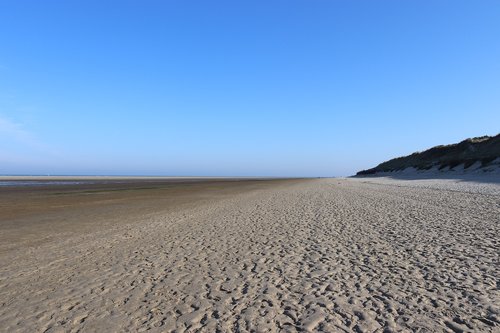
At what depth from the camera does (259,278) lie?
7148 millimetres

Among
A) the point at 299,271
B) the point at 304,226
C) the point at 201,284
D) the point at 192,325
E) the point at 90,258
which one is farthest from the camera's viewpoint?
the point at 304,226

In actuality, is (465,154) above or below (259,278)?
above

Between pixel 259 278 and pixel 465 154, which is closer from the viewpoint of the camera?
pixel 259 278

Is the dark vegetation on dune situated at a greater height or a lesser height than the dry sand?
greater

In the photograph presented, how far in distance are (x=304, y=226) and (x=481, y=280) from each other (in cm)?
744

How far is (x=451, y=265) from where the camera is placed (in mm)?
7578

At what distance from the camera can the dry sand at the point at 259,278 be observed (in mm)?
5133

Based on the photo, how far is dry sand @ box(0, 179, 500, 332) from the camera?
513 centimetres

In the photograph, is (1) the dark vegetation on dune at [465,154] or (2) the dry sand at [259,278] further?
(1) the dark vegetation on dune at [465,154]

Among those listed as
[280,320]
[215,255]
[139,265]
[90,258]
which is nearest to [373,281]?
[280,320]

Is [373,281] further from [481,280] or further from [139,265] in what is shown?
[139,265]

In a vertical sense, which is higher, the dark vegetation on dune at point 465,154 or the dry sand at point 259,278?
the dark vegetation on dune at point 465,154

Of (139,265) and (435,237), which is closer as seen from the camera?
(139,265)

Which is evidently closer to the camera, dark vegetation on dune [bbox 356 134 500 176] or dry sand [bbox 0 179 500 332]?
dry sand [bbox 0 179 500 332]
